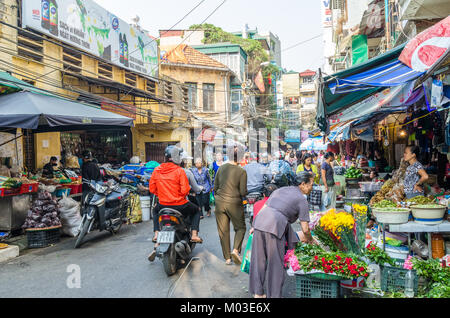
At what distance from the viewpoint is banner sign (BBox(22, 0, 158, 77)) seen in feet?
35.4

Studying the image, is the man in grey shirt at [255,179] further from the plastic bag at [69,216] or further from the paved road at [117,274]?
the plastic bag at [69,216]

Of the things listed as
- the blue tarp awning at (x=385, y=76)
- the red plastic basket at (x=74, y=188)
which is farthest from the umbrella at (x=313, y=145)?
the blue tarp awning at (x=385, y=76)

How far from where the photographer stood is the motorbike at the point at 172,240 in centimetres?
533

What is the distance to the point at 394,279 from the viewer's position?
13.8ft

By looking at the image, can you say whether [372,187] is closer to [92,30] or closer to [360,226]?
[360,226]

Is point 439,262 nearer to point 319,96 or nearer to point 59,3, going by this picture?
point 319,96

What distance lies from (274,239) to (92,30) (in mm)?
12110

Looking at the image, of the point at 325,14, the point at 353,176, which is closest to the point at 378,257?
the point at 353,176

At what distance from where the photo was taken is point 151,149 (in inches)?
826

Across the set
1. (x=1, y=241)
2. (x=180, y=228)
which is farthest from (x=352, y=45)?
(x=1, y=241)

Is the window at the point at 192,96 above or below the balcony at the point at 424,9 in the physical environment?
above

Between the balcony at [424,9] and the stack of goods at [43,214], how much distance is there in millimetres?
9103

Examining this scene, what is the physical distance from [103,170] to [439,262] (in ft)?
26.1

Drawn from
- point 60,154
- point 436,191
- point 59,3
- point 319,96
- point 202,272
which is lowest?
point 202,272
